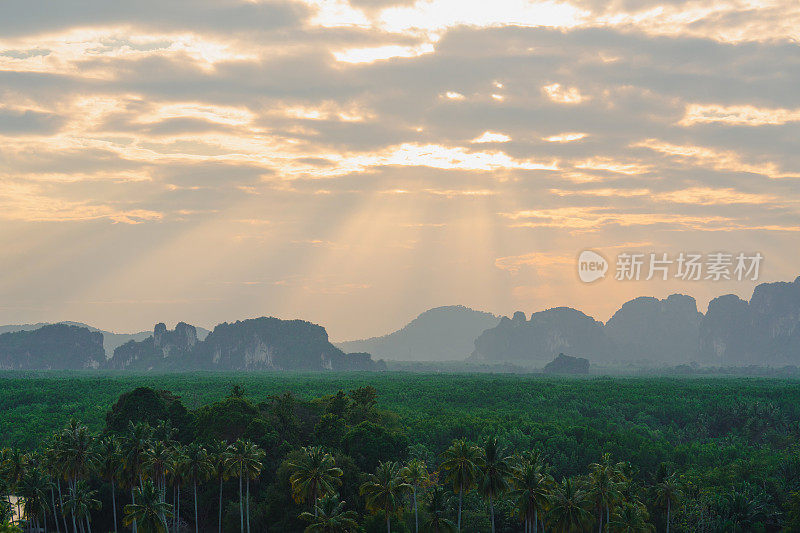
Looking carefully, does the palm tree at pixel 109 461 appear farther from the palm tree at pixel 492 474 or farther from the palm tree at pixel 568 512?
the palm tree at pixel 568 512

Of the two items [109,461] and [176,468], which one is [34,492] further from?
[176,468]

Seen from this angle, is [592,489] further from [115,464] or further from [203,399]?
[203,399]

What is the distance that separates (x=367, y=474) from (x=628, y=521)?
3076 cm

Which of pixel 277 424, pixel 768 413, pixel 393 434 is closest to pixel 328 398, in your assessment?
pixel 277 424

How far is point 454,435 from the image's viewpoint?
132 metres

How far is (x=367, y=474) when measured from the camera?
8681cm

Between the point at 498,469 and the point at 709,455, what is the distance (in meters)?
64.8

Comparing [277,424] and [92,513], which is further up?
[277,424]

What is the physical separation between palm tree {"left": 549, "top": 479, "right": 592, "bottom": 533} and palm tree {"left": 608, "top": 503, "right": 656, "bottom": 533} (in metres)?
6.23

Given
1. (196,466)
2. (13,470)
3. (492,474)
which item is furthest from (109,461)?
(492,474)

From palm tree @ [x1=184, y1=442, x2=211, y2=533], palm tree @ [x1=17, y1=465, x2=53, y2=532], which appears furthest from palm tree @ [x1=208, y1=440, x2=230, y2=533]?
palm tree @ [x1=17, y1=465, x2=53, y2=532]

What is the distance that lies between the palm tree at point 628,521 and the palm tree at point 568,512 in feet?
20.4

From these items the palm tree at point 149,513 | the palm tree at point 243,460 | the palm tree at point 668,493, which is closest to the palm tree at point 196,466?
the palm tree at point 243,460

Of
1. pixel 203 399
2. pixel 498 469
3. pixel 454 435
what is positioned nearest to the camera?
pixel 498 469
